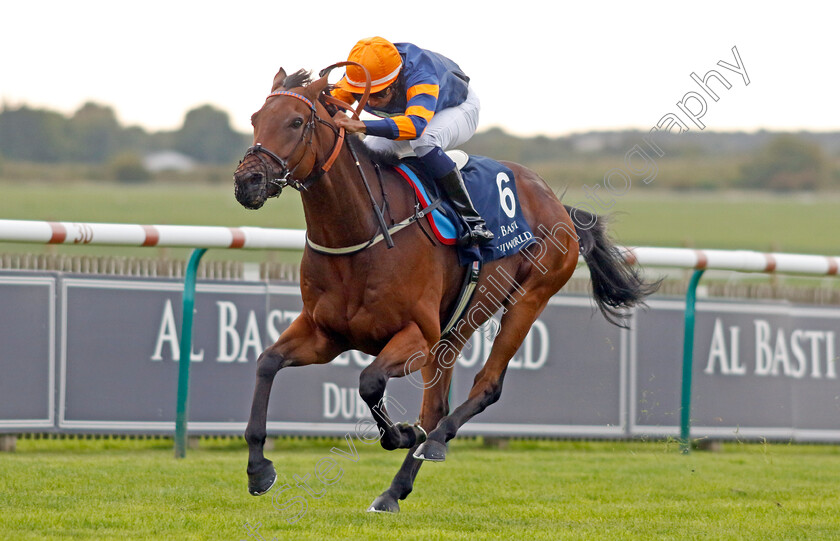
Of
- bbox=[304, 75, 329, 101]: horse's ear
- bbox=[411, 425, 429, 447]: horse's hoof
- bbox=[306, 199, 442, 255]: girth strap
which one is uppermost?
bbox=[304, 75, 329, 101]: horse's ear

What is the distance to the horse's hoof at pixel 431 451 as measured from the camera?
4637mm

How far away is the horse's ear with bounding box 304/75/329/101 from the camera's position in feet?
13.9

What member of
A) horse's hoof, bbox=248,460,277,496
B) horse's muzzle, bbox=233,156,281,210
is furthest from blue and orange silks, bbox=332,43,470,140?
horse's hoof, bbox=248,460,277,496

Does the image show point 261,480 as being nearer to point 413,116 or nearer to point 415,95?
point 413,116

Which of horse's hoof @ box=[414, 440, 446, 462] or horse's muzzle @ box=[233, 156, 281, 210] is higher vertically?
horse's muzzle @ box=[233, 156, 281, 210]

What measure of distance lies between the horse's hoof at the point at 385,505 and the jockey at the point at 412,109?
1.15m

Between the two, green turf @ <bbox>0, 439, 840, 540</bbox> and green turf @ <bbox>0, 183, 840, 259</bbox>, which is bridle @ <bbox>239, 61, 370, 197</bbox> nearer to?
green turf @ <bbox>0, 439, 840, 540</bbox>

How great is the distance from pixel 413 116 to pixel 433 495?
1863 mm

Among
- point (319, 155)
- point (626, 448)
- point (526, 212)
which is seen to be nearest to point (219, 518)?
point (319, 155)

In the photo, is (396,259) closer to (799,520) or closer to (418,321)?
(418,321)

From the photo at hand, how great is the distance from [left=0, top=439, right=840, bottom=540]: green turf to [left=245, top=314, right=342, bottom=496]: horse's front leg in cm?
20

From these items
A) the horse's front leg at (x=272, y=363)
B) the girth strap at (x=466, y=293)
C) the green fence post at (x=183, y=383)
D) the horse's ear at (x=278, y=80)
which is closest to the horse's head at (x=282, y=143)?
the horse's ear at (x=278, y=80)

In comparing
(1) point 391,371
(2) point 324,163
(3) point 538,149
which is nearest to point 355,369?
(1) point 391,371

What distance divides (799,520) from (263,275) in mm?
4099
